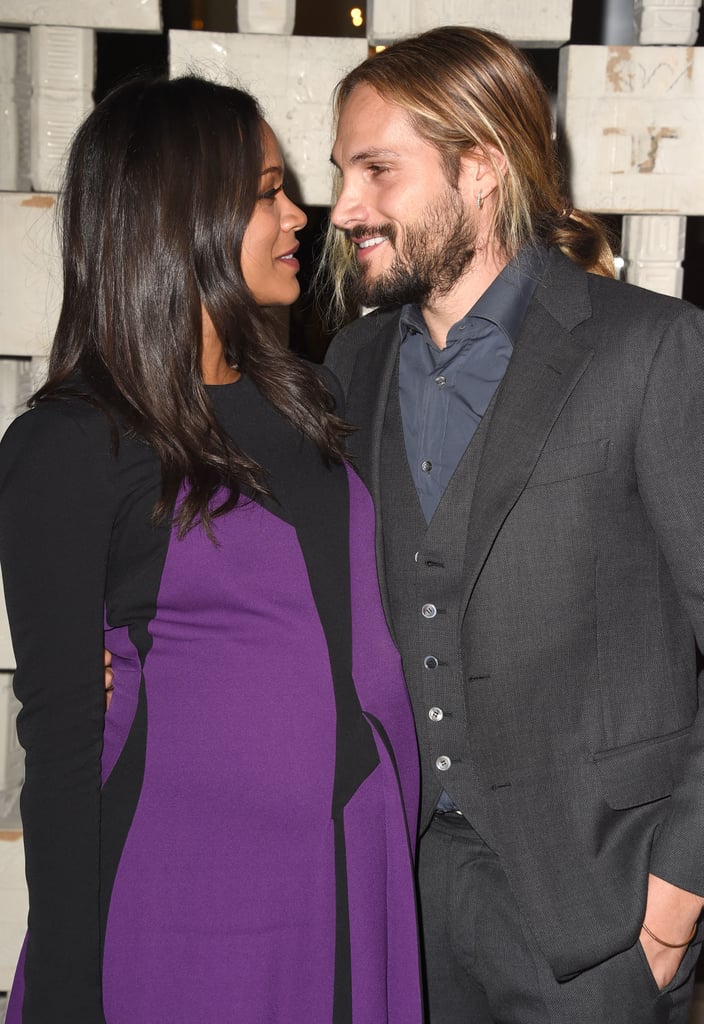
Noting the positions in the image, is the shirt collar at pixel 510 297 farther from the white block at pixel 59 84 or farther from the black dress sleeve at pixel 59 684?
the white block at pixel 59 84

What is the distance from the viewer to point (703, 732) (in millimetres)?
1447

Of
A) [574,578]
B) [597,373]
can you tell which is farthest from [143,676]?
[597,373]

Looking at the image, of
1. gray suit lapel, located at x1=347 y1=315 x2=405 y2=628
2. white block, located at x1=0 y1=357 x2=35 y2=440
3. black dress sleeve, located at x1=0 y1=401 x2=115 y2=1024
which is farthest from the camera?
white block, located at x1=0 y1=357 x2=35 y2=440

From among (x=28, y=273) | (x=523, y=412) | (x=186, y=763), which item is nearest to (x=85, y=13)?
(x=28, y=273)

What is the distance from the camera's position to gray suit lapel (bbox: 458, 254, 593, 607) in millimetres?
1452

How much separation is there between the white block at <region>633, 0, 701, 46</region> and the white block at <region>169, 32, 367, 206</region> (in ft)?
1.84

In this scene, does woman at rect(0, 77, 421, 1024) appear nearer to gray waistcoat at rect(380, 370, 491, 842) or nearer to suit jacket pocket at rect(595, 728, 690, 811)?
gray waistcoat at rect(380, 370, 491, 842)

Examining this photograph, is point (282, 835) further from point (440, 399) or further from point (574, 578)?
point (440, 399)

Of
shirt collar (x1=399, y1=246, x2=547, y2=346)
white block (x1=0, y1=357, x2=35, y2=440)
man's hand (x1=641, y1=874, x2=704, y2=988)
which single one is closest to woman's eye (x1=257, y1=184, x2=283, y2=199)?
shirt collar (x1=399, y1=246, x2=547, y2=346)

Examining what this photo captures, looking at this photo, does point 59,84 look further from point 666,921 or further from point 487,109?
point 666,921

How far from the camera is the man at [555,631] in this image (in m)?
1.44

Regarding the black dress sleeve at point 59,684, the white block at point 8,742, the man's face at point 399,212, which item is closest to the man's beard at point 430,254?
the man's face at point 399,212

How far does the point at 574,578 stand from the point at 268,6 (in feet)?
4.46

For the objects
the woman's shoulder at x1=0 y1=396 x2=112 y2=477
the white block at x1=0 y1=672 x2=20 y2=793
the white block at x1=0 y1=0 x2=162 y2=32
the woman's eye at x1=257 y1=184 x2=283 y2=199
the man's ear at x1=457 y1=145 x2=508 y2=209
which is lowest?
the white block at x1=0 y1=672 x2=20 y2=793
